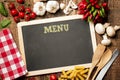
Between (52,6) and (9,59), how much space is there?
0.84 feet

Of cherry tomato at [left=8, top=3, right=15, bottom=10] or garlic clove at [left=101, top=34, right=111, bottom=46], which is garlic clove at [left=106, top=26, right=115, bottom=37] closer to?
garlic clove at [left=101, top=34, right=111, bottom=46]

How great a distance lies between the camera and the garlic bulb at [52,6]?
1181 mm

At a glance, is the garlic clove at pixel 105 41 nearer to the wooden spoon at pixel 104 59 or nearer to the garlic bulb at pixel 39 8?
the wooden spoon at pixel 104 59

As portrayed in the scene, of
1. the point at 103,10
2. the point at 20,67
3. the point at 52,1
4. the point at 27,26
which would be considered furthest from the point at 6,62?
the point at 103,10

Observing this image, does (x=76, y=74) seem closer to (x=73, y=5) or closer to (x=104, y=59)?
(x=104, y=59)

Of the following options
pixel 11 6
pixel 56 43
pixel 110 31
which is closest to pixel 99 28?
pixel 110 31

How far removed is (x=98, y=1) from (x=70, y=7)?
11cm

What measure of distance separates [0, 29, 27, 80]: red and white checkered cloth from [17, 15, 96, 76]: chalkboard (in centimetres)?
3

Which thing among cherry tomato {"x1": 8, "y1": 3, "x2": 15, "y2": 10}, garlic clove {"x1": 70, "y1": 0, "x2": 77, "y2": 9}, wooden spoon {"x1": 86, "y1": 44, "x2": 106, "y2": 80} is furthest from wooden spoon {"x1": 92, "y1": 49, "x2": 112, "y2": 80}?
cherry tomato {"x1": 8, "y1": 3, "x2": 15, "y2": 10}

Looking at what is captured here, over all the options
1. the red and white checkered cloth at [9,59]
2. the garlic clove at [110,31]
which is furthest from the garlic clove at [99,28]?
the red and white checkered cloth at [9,59]

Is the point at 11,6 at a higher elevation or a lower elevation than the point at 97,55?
higher

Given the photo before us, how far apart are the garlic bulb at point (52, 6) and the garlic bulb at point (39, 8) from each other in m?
0.02

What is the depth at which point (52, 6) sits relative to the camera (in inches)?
46.5

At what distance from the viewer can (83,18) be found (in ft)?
3.87
